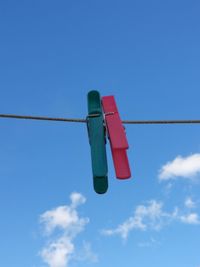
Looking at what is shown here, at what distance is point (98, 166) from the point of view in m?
3.71

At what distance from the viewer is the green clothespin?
3717 millimetres

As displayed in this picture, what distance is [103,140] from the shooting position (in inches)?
154

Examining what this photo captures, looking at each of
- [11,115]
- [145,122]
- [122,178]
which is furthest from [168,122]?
[11,115]

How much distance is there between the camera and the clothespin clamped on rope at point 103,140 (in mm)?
3725

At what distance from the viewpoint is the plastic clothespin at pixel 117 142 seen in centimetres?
375

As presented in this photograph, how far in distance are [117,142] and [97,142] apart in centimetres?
16

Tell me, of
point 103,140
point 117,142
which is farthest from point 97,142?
point 117,142

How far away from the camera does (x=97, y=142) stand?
3.88m

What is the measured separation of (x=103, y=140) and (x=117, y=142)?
0.12 metres

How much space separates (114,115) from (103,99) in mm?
312

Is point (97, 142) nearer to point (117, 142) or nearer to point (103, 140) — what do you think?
point (103, 140)

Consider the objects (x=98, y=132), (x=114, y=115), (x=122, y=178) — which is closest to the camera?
(x=122, y=178)

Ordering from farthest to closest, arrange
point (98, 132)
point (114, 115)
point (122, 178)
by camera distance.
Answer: point (114, 115) < point (98, 132) < point (122, 178)

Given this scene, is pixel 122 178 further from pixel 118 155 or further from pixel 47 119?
pixel 47 119
